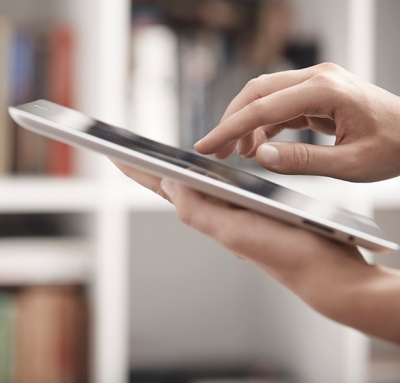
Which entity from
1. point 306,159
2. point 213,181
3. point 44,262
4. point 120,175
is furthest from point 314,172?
point 44,262

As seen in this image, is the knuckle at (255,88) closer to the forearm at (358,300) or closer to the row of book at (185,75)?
the forearm at (358,300)

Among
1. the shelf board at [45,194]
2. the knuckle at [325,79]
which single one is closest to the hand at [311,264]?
the knuckle at [325,79]

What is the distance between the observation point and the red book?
3.27 feet

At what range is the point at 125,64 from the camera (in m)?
0.97

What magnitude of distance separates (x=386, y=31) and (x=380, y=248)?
123 cm

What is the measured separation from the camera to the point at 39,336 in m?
0.97

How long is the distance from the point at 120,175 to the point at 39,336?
36 cm

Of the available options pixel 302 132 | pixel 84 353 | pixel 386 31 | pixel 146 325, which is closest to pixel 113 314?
pixel 84 353

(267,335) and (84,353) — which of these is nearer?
(84,353)

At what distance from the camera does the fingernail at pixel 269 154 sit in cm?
41

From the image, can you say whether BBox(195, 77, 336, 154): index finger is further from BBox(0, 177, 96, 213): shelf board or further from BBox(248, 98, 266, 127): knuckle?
BBox(0, 177, 96, 213): shelf board

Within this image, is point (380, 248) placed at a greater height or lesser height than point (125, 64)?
lesser

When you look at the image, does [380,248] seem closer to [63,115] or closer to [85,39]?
[63,115]

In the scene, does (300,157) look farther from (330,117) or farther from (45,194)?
(45,194)
